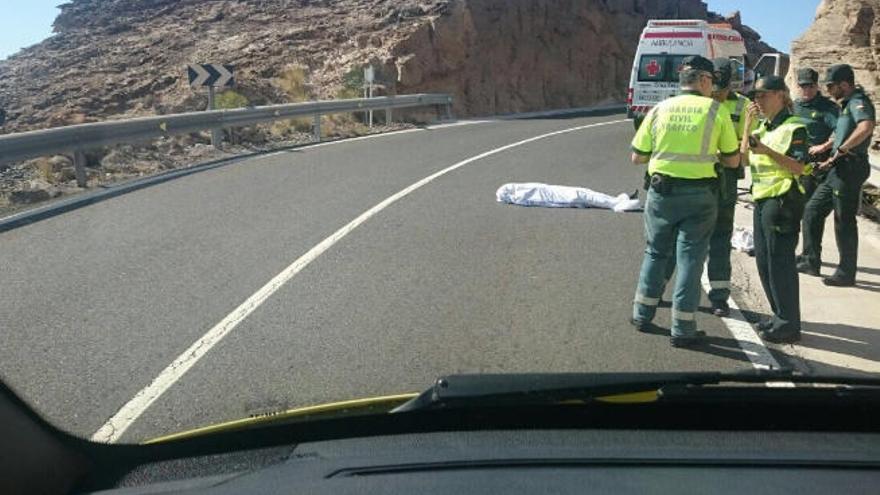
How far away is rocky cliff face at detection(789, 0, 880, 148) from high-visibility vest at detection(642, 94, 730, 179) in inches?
427

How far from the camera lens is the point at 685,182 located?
6.20m

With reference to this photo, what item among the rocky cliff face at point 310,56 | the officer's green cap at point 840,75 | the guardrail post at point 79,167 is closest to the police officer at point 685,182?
the officer's green cap at point 840,75

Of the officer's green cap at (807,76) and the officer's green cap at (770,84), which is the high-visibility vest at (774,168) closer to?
the officer's green cap at (770,84)

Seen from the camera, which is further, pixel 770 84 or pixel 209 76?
pixel 209 76

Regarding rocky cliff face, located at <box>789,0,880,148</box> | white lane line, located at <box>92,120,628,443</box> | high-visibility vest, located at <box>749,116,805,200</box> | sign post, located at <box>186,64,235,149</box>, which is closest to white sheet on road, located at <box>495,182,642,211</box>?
white lane line, located at <box>92,120,628,443</box>

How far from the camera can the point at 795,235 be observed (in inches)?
244

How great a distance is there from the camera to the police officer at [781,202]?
6.15 meters

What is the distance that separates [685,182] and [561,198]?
17.7ft

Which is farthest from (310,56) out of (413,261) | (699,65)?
(699,65)

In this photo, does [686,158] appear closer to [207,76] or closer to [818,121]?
[818,121]

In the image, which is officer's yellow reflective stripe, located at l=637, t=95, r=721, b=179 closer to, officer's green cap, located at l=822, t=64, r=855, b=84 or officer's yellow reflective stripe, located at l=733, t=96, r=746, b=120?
officer's yellow reflective stripe, located at l=733, t=96, r=746, b=120

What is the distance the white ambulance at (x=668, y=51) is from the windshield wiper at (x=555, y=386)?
19.1 meters

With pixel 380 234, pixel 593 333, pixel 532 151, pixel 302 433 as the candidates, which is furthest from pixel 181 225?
pixel 532 151

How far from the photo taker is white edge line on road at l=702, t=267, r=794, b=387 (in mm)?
5769
